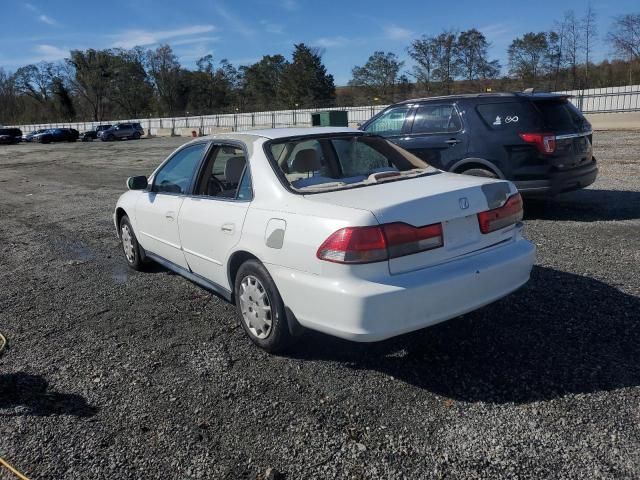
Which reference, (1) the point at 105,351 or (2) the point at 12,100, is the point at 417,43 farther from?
(2) the point at 12,100

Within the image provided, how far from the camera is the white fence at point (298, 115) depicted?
25.8 metres

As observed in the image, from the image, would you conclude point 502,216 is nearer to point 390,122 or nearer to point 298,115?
point 390,122

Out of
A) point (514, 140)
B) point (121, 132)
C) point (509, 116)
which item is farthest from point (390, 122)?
point (121, 132)

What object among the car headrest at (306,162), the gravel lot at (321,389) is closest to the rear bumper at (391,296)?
the gravel lot at (321,389)

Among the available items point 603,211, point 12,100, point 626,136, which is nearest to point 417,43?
point 626,136

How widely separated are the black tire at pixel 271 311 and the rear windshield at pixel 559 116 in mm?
5066

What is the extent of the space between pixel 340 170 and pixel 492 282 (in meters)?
1.47

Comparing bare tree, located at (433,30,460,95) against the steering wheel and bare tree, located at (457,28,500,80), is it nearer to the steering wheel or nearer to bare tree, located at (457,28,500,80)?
bare tree, located at (457,28,500,80)

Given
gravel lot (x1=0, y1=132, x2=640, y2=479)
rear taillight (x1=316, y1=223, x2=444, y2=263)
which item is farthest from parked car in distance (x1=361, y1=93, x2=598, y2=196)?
rear taillight (x1=316, y1=223, x2=444, y2=263)

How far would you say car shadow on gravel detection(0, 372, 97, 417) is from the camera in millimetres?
3221

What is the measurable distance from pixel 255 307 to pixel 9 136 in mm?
54058

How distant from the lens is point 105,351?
4.02m

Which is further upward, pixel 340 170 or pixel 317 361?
pixel 340 170

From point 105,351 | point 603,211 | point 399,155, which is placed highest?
point 399,155
